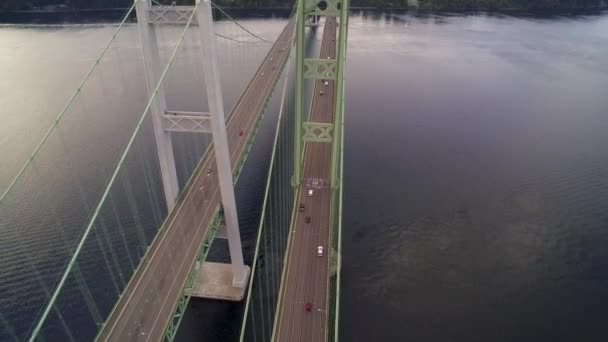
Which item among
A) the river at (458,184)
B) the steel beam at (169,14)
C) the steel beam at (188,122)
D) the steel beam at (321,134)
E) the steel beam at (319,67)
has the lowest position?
the river at (458,184)

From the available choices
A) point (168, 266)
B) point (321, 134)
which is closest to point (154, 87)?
point (168, 266)

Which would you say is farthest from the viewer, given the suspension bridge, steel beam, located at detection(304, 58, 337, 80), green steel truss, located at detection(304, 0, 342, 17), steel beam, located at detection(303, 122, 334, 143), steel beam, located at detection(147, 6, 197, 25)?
steel beam, located at detection(303, 122, 334, 143)

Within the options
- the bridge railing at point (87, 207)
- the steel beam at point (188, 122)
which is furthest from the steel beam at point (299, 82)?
the steel beam at point (188, 122)

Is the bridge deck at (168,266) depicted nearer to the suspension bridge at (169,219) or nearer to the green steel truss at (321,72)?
the suspension bridge at (169,219)

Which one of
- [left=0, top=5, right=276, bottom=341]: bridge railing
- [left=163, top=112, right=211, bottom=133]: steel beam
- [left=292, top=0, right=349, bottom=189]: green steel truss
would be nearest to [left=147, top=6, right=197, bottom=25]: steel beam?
[left=0, top=5, right=276, bottom=341]: bridge railing

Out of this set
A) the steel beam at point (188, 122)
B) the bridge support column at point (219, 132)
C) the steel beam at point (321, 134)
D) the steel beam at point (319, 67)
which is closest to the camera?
the bridge support column at point (219, 132)

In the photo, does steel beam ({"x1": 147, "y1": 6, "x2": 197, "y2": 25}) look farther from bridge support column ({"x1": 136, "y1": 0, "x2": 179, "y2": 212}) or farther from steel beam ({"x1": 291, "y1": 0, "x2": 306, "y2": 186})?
steel beam ({"x1": 291, "y1": 0, "x2": 306, "y2": 186})
